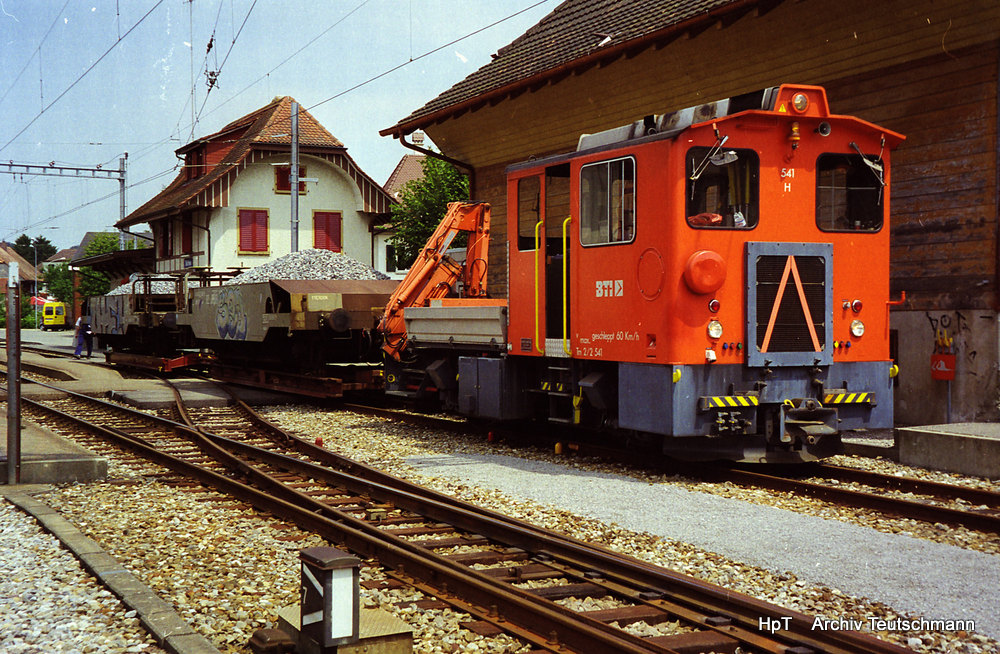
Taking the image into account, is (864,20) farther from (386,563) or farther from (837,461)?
(386,563)

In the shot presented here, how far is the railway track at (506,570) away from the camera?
4543 mm

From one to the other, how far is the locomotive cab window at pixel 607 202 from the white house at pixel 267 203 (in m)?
33.1

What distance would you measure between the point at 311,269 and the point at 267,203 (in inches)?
941

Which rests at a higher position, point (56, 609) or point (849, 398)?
point (849, 398)

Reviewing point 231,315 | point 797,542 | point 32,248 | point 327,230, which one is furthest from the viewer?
point 32,248

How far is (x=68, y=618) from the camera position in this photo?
5.06 meters

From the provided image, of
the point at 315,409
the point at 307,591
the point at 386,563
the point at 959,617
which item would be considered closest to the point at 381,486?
the point at 386,563

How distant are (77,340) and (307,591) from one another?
34661 mm

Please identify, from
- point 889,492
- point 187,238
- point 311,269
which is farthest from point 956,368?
point 187,238

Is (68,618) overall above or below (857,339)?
below

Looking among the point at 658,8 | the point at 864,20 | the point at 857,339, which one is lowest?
the point at 857,339

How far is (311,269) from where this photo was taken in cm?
2100

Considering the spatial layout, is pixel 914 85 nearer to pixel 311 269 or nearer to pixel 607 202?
pixel 607 202

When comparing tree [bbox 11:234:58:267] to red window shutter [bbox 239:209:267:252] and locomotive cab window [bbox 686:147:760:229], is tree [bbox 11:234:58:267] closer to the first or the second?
red window shutter [bbox 239:209:267:252]
